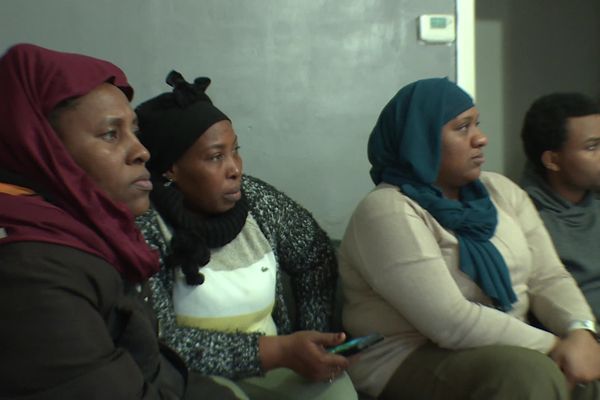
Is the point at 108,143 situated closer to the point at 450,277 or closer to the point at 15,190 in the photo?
the point at 15,190

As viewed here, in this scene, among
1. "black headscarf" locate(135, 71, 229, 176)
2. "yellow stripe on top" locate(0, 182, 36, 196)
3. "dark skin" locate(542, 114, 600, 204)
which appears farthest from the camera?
"dark skin" locate(542, 114, 600, 204)

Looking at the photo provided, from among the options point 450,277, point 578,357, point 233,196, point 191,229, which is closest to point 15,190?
point 191,229

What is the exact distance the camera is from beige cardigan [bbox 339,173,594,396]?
1457mm

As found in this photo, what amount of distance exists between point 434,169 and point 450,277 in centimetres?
29

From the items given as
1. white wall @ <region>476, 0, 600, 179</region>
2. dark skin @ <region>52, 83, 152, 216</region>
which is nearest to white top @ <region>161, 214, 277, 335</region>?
dark skin @ <region>52, 83, 152, 216</region>

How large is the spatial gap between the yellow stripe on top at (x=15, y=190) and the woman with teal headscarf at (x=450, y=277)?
0.80 meters

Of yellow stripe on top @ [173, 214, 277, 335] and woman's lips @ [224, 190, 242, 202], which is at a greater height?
woman's lips @ [224, 190, 242, 202]

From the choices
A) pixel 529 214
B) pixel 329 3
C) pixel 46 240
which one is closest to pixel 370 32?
pixel 329 3

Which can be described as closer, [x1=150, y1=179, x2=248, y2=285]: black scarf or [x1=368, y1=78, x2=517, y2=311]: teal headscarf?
[x1=150, y1=179, x2=248, y2=285]: black scarf

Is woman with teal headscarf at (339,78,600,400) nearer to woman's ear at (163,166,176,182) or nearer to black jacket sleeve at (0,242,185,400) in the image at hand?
woman's ear at (163,166,176,182)

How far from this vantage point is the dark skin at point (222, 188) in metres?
1.43

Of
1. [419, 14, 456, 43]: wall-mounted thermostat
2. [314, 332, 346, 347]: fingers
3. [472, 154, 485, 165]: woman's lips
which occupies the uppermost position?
[419, 14, 456, 43]: wall-mounted thermostat

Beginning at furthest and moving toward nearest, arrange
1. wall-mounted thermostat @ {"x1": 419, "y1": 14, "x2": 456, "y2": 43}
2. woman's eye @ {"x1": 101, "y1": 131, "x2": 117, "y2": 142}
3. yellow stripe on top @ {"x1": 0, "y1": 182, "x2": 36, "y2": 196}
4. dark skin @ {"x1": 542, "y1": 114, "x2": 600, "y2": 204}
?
wall-mounted thermostat @ {"x1": 419, "y1": 14, "x2": 456, "y2": 43}, dark skin @ {"x1": 542, "y1": 114, "x2": 600, "y2": 204}, woman's eye @ {"x1": 101, "y1": 131, "x2": 117, "y2": 142}, yellow stripe on top @ {"x1": 0, "y1": 182, "x2": 36, "y2": 196}

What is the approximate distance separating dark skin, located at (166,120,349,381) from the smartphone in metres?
0.02
